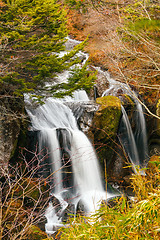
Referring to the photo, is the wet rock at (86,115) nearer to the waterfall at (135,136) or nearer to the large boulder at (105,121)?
the large boulder at (105,121)

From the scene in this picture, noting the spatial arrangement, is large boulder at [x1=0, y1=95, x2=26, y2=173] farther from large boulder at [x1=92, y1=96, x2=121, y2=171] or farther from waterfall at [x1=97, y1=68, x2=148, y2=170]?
waterfall at [x1=97, y1=68, x2=148, y2=170]

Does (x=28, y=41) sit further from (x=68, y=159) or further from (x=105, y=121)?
(x=105, y=121)

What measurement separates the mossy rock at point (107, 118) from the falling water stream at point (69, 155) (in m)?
0.74

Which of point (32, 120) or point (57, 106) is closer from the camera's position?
point (32, 120)

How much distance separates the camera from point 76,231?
6.18 feet

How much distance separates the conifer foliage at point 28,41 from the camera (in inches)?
195

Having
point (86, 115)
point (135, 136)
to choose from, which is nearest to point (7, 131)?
point (86, 115)

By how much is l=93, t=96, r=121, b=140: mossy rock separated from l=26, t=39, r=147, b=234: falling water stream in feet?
2.44

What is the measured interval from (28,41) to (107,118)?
430 centimetres

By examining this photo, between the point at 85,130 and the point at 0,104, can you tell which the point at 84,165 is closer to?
the point at 85,130

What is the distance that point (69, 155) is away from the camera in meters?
7.11

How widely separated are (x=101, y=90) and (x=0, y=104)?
641 centimetres

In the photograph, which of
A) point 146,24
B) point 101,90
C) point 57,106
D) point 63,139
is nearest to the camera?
point 146,24

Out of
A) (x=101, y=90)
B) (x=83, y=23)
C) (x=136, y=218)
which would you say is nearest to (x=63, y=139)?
(x=101, y=90)
